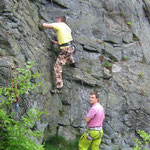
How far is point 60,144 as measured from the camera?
24.1 feet

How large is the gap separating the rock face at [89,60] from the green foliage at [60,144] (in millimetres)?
221

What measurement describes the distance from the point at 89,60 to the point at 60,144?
3.63 m

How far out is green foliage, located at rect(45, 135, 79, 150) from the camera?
715 centimetres

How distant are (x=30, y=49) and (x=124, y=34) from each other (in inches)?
210

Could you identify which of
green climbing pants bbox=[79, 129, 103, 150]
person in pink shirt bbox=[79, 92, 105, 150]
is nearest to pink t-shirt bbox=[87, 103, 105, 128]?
person in pink shirt bbox=[79, 92, 105, 150]

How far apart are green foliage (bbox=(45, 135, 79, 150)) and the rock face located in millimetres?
221

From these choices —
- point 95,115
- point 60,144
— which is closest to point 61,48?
point 95,115

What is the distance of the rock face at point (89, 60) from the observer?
6664 mm

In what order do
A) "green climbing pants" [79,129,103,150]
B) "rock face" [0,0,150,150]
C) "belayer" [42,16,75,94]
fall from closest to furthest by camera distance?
"green climbing pants" [79,129,103,150], "rock face" [0,0,150,150], "belayer" [42,16,75,94]

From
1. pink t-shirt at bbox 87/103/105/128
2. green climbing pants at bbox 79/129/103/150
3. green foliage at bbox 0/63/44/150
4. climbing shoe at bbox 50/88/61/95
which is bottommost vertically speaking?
green climbing pants at bbox 79/129/103/150

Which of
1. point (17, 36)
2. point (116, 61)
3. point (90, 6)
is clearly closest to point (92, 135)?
point (17, 36)

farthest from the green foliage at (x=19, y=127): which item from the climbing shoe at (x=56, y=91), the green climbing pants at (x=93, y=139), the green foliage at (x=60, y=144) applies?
the climbing shoe at (x=56, y=91)

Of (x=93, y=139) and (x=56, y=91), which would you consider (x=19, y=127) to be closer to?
(x=93, y=139)

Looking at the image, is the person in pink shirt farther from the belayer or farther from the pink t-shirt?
the belayer
